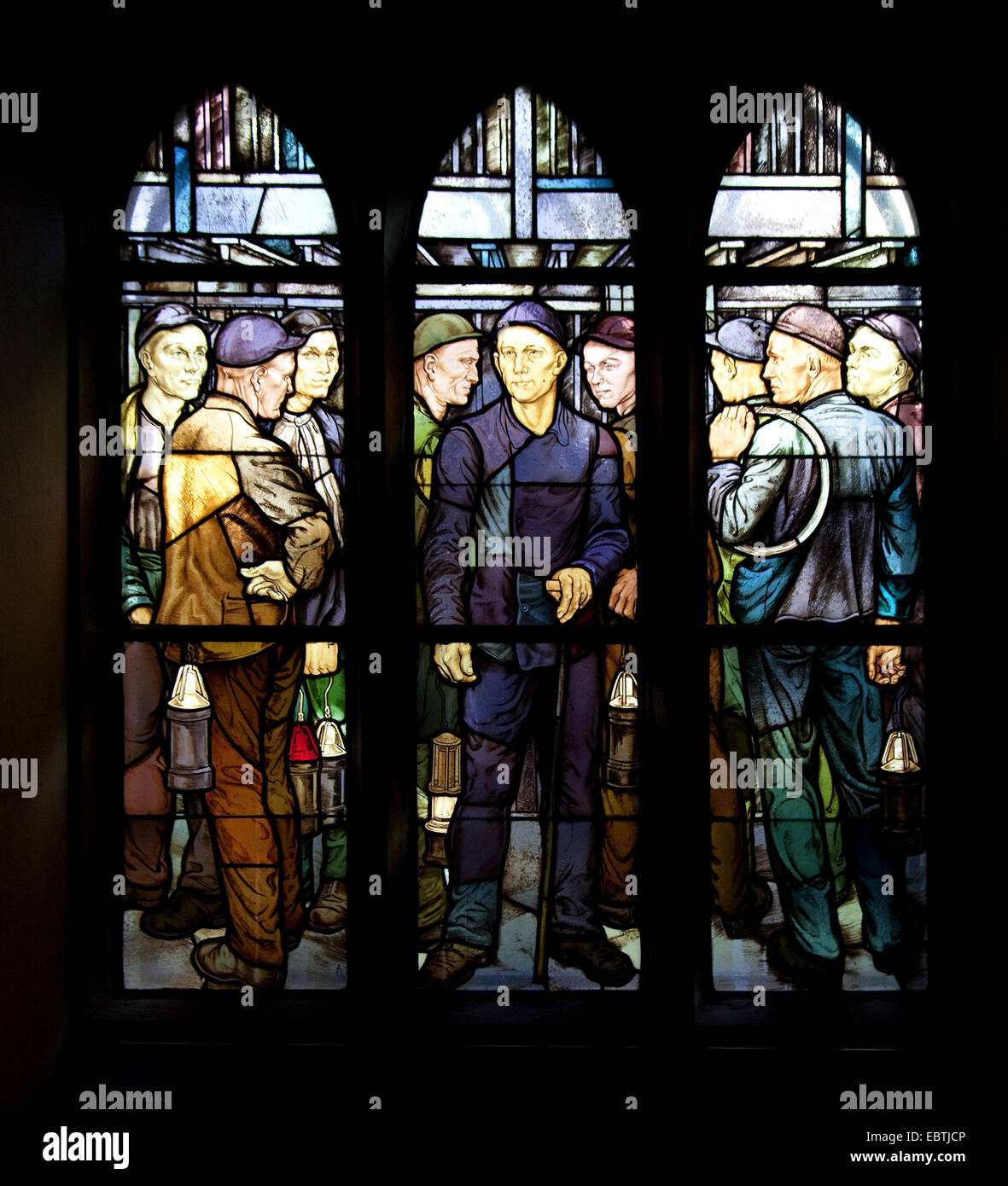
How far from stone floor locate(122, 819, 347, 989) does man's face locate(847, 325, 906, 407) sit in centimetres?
178

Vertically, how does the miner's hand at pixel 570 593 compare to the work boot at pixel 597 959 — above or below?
above

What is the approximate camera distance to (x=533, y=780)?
7.71 feet

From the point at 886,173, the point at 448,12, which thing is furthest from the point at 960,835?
the point at 448,12

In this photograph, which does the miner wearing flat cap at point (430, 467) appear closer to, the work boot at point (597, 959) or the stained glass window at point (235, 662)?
the stained glass window at point (235, 662)

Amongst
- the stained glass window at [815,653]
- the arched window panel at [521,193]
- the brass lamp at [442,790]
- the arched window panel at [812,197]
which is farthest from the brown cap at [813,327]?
the brass lamp at [442,790]

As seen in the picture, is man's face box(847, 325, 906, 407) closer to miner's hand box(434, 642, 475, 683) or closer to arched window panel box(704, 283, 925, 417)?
arched window panel box(704, 283, 925, 417)

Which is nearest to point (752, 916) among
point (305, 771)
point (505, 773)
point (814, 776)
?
point (814, 776)

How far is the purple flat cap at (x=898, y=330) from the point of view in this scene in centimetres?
238

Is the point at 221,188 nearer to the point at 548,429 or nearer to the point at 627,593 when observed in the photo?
the point at 548,429

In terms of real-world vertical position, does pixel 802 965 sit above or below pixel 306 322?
below

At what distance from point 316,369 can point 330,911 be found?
4.45 feet

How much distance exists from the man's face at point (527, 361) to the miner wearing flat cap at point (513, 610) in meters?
0.02

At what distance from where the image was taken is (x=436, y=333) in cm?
237

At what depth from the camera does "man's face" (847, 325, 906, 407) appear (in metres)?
2.37
